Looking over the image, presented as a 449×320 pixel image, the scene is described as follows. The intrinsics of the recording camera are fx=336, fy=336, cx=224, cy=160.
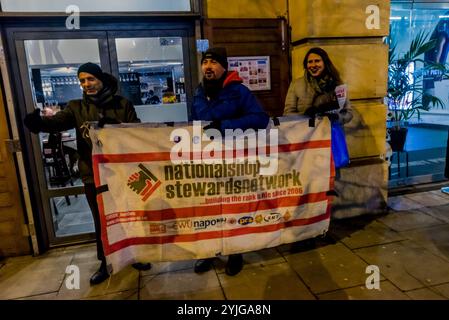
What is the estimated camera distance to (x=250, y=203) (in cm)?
301

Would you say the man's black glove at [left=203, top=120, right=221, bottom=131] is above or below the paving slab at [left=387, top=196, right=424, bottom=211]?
above

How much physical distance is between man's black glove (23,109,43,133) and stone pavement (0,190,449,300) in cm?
148

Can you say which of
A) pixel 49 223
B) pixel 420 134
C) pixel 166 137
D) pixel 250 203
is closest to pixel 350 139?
pixel 250 203

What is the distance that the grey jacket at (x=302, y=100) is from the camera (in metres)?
3.40

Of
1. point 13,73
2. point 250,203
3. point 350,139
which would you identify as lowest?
point 250,203

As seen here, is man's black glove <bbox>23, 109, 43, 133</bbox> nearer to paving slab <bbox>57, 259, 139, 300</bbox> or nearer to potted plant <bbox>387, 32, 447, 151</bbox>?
paving slab <bbox>57, 259, 139, 300</bbox>

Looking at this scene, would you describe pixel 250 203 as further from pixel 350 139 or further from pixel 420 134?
pixel 420 134

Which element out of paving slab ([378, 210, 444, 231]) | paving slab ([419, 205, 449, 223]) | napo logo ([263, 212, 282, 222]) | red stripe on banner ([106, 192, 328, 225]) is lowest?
paving slab ([378, 210, 444, 231])

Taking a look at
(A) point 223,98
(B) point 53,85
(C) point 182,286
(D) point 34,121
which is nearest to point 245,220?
(C) point 182,286

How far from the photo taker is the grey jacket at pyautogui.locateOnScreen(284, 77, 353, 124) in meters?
3.40

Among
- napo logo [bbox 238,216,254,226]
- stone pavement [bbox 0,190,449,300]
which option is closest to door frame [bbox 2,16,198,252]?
stone pavement [bbox 0,190,449,300]

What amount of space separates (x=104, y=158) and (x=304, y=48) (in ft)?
8.37

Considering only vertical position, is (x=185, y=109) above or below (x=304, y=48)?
below
